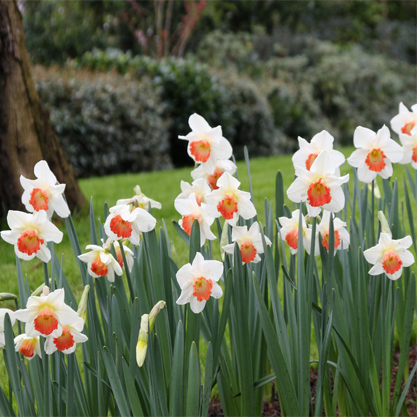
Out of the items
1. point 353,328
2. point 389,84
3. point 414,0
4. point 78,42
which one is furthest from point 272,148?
point 414,0

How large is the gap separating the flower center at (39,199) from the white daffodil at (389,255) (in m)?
0.75

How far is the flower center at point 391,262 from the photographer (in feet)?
4.53

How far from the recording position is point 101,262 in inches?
51.6

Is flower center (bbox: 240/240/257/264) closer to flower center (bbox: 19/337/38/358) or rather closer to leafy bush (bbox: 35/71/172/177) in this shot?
flower center (bbox: 19/337/38/358)

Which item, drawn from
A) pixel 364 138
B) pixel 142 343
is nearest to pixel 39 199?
pixel 142 343

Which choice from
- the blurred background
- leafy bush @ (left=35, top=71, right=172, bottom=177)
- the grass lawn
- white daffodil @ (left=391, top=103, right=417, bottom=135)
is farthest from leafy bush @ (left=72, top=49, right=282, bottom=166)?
white daffodil @ (left=391, top=103, right=417, bottom=135)

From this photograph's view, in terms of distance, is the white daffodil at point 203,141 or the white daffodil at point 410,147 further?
the white daffodil at point 410,147

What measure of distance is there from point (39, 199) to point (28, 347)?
33 centimetres

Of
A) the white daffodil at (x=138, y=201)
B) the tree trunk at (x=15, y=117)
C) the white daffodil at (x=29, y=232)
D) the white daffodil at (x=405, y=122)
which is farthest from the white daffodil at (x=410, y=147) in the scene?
the tree trunk at (x=15, y=117)

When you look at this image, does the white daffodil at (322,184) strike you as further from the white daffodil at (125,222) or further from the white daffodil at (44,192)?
the white daffodil at (44,192)

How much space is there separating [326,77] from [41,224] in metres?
11.8

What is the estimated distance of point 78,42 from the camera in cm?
1284

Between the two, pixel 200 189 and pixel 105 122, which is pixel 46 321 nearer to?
pixel 200 189

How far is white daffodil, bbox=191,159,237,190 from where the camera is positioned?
4.96 feet
